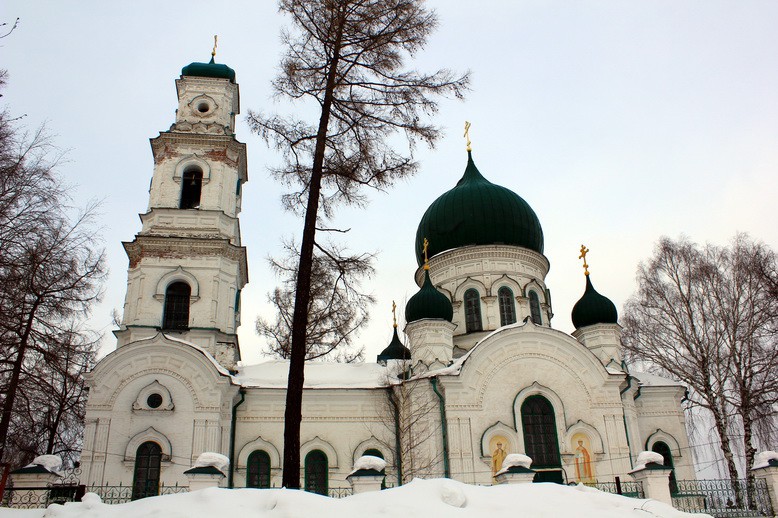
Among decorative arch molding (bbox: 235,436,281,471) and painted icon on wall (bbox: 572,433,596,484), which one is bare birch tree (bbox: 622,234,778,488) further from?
decorative arch molding (bbox: 235,436,281,471)

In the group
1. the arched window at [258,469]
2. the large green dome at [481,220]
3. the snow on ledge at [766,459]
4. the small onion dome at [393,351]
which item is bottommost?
the snow on ledge at [766,459]

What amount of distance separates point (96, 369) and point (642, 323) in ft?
52.2

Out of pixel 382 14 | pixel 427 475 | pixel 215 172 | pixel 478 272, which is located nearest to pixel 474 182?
pixel 478 272

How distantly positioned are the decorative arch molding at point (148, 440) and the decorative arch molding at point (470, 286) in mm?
→ 10461

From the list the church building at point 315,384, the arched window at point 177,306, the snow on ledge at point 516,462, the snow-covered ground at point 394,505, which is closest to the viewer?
the snow-covered ground at point 394,505

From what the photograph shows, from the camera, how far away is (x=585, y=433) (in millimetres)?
16625

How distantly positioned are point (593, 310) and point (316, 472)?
9525 millimetres

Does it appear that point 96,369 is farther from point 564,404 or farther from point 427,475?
point 564,404

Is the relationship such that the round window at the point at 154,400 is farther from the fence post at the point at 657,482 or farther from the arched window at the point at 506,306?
the fence post at the point at 657,482

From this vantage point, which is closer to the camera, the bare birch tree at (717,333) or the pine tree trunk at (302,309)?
the pine tree trunk at (302,309)

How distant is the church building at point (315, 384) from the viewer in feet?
52.8

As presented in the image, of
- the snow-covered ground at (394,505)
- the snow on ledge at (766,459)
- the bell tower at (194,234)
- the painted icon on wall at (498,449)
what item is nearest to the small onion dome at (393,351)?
the bell tower at (194,234)

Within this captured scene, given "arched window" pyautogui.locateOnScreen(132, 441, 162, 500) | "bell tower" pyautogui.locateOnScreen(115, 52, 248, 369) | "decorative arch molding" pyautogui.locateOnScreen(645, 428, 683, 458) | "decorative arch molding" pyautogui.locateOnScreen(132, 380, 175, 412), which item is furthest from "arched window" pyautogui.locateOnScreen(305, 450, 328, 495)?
"decorative arch molding" pyautogui.locateOnScreen(645, 428, 683, 458)

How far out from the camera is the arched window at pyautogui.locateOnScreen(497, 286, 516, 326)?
853 inches
